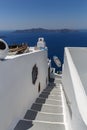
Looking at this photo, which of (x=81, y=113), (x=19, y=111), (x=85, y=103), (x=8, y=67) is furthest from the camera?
(x=19, y=111)

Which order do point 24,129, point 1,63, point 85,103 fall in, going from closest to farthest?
point 85,103
point 1,63
point 24,129

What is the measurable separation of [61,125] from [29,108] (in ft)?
5.37

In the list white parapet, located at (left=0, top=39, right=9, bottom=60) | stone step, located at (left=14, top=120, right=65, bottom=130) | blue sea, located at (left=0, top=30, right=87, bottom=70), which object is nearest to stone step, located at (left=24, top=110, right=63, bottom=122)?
stone step, located at (left=14, top=120, right=65, bottom=130)

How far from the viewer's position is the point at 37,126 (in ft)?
18.2

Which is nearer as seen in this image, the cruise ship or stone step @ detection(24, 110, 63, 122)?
the cruise ship

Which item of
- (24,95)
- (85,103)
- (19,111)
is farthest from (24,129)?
(85,103)

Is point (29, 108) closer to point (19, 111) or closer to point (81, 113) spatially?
point (19, 111)

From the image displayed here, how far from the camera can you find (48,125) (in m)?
5.57

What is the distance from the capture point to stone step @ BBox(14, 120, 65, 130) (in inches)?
213

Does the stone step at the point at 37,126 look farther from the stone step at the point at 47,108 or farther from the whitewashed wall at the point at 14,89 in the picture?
the stone step at the point at 47,108

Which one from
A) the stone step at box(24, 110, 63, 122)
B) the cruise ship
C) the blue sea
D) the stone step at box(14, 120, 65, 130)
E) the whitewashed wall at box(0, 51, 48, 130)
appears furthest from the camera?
the blue sea

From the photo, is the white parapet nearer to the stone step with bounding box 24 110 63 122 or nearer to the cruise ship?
the cruise ship

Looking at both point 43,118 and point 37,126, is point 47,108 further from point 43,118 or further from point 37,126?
point 37,126

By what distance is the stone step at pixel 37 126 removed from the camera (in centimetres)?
542
